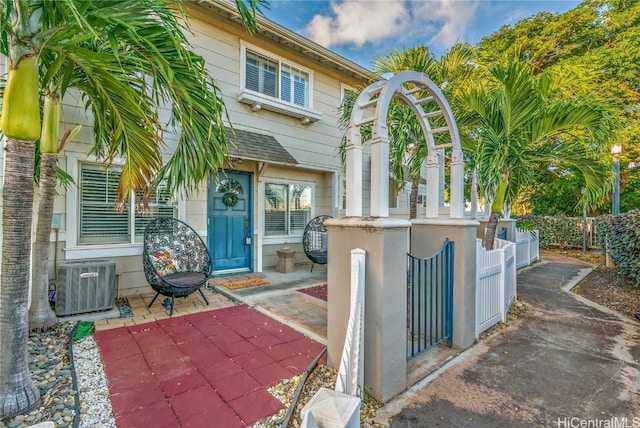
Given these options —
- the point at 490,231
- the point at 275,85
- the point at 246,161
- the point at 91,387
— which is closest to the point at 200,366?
the point at 91,387

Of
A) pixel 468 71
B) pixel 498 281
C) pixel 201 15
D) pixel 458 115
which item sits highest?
pixel 201 15

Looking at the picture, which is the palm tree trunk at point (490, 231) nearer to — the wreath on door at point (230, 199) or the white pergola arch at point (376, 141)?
the white pergola arch at point (376, 141)

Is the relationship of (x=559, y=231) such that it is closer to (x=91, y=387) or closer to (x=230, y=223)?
(x=230, y=223)

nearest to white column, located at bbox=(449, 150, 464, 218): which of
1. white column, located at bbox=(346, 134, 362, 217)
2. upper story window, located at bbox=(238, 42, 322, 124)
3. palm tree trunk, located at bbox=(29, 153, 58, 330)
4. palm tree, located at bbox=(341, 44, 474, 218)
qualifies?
palm tree, located at bbox=(341, 44, 474, 218)

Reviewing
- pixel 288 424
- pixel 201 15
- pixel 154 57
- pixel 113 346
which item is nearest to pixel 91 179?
pixel 113 346

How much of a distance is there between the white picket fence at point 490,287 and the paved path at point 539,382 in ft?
0.69

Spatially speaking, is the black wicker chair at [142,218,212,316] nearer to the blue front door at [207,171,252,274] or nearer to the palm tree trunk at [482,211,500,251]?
the blue front door at [207,171,252,274]

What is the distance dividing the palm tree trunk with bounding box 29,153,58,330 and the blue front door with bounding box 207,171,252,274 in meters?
2.64

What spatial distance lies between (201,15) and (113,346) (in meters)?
5.65

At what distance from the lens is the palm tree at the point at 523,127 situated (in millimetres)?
4016

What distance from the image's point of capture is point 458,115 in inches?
194

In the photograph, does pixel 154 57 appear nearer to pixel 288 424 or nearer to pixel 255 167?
pixel 288 424

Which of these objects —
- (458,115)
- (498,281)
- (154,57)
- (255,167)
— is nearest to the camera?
(154,57)

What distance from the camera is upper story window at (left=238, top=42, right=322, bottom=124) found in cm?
614
